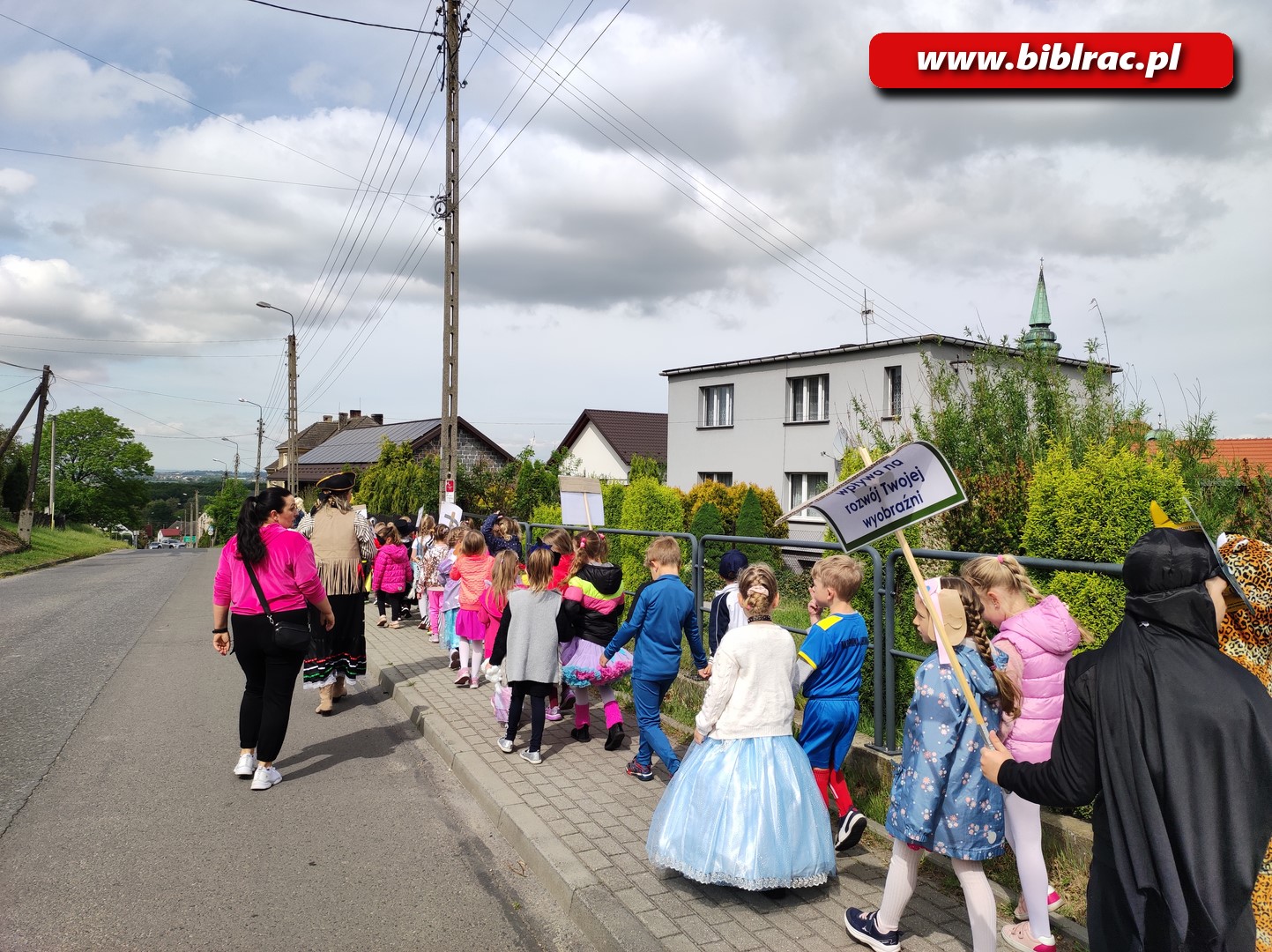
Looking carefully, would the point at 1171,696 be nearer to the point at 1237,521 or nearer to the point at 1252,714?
the point at 1252,714

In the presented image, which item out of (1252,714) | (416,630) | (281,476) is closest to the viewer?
(1252,714)

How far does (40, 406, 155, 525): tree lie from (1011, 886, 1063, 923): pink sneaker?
10338 cm

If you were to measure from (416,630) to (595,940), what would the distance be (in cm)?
947

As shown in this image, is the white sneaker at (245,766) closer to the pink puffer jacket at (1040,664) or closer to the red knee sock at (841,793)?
the red knee sock at (841,793)

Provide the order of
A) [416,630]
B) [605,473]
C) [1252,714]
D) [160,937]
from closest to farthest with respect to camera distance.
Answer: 1. [1252,714]
2. [160,937]
3. [416,630]
4. [605,473]

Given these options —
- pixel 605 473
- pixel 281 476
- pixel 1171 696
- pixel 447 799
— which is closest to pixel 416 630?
pixel 447 799

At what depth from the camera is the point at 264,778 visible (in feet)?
19.2

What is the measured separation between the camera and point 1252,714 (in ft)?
7.00

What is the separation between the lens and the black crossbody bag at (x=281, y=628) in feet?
19.1

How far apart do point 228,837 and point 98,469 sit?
344ft

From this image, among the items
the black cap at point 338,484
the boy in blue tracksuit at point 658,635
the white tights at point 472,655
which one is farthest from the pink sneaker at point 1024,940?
the black cap at point 338,484

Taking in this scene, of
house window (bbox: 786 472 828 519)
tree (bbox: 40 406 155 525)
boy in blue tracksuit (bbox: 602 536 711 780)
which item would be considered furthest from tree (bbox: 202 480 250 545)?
boy in blue tracksuit (bbox: 602 536 711 780)

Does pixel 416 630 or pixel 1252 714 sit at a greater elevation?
pixel 1252 714

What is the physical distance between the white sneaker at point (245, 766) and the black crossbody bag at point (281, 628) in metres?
0.82
